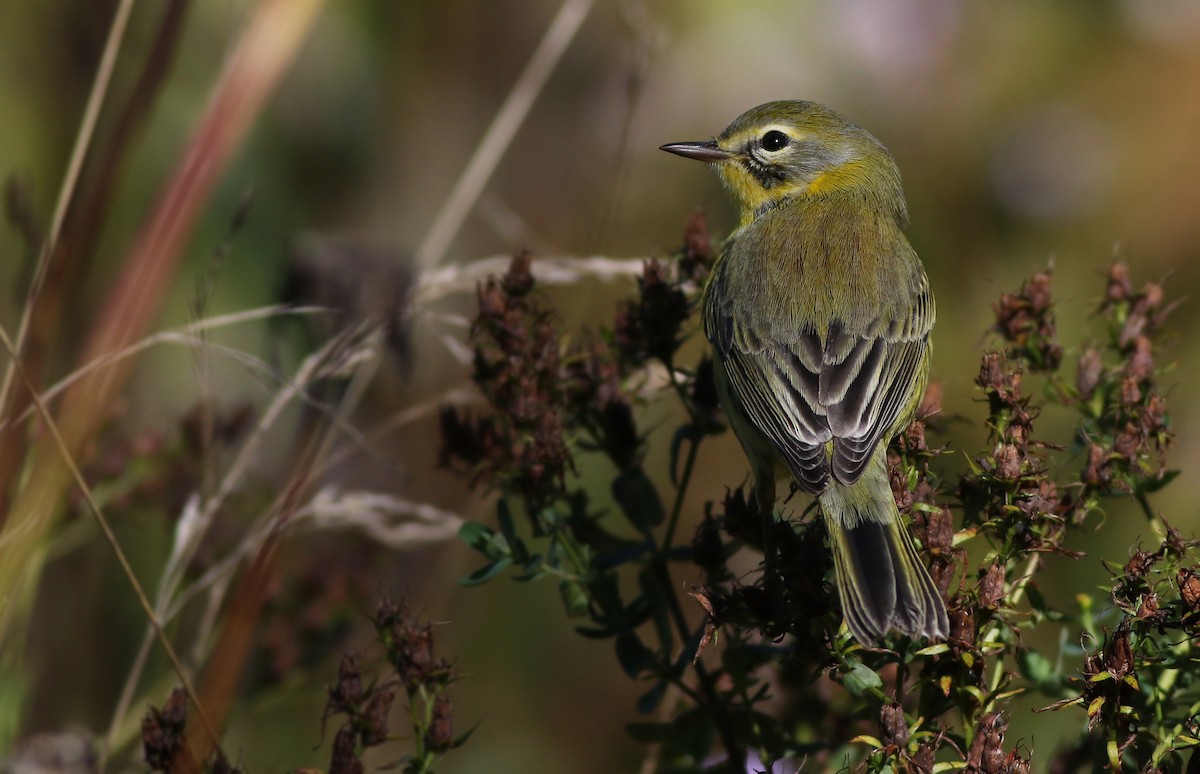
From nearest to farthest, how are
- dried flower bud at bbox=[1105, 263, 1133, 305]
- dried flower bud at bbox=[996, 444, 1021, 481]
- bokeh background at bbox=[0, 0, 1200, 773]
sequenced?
dried flower bud at bbox=[996, 444, 1021, 481]
dried flower bud at bbox=[1105, 263, 1133, 305]
bokeh background at bbox=[0, 0, 1200, 773]

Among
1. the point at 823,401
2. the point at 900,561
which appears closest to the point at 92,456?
the point at 823,401

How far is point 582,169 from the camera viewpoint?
20.1 feet

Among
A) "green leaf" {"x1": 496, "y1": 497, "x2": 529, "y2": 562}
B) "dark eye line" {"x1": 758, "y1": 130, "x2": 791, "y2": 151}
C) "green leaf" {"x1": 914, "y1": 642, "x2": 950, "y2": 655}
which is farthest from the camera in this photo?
"dark eye line" {"x1": 758, "y1": 130, "x2": 791, "y2": 151}

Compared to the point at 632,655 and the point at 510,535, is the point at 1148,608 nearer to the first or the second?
the point at 632,655

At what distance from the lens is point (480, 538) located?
2.57 metres

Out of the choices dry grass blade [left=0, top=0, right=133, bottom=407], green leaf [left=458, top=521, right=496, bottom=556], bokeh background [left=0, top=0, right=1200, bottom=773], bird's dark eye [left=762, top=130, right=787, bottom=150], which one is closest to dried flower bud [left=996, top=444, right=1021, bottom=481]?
green leaf [left=458, top=521, right=496, bottom=556]

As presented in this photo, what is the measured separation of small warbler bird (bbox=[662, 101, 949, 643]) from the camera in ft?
8.40

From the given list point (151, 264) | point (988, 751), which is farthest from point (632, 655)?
point (151, 264)

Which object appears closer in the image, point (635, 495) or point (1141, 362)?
point (1141, 362)

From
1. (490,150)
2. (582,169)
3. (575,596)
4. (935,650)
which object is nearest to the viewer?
(935,650)

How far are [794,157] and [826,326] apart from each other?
860mm

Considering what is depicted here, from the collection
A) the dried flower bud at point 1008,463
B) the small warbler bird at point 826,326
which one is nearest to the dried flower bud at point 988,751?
the small warbler bird at point 826,326

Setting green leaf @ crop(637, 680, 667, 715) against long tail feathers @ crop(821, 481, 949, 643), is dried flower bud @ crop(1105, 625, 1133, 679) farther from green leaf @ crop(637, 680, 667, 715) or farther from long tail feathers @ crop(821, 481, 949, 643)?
green leaf @ crop(637, 680, 667, 715)

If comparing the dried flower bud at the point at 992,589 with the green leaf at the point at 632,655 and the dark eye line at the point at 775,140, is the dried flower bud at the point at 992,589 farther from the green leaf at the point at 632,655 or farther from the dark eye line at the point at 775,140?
the dark eye line at the point at 775,140
